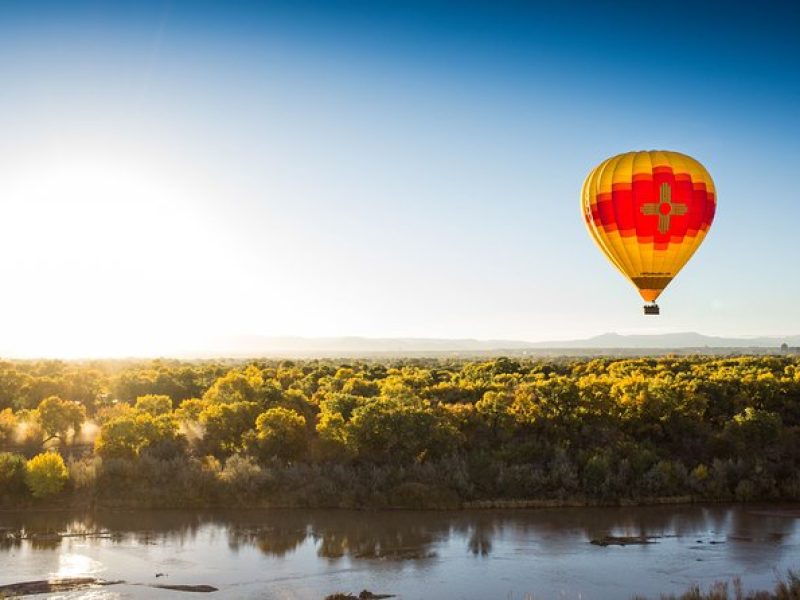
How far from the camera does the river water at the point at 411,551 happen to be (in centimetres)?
2542

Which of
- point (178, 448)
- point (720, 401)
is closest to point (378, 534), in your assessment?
point (178, 448)

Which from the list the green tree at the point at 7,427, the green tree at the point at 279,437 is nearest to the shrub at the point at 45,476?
the green tree at the point at 279,437

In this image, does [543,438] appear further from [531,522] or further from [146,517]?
[146,517]

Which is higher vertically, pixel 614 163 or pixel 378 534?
pixel 614 163

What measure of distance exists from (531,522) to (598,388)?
41.9 feet

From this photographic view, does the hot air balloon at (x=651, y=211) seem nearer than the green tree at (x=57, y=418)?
Yes

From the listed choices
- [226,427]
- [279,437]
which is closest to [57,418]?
[226,427]

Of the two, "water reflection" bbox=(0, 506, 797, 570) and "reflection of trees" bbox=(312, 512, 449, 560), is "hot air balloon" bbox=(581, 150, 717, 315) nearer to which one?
"water reflection" bbox=(0, 506, 797, 570)

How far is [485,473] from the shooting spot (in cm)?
3747

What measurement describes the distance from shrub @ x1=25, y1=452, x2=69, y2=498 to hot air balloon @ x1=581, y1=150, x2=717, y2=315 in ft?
78.3

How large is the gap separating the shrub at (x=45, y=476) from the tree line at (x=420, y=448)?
0.21 ft

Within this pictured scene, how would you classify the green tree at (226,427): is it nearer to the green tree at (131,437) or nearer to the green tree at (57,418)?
the green tree at (131,437)

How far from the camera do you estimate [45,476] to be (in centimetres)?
3512

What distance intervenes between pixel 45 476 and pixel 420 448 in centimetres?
1572
